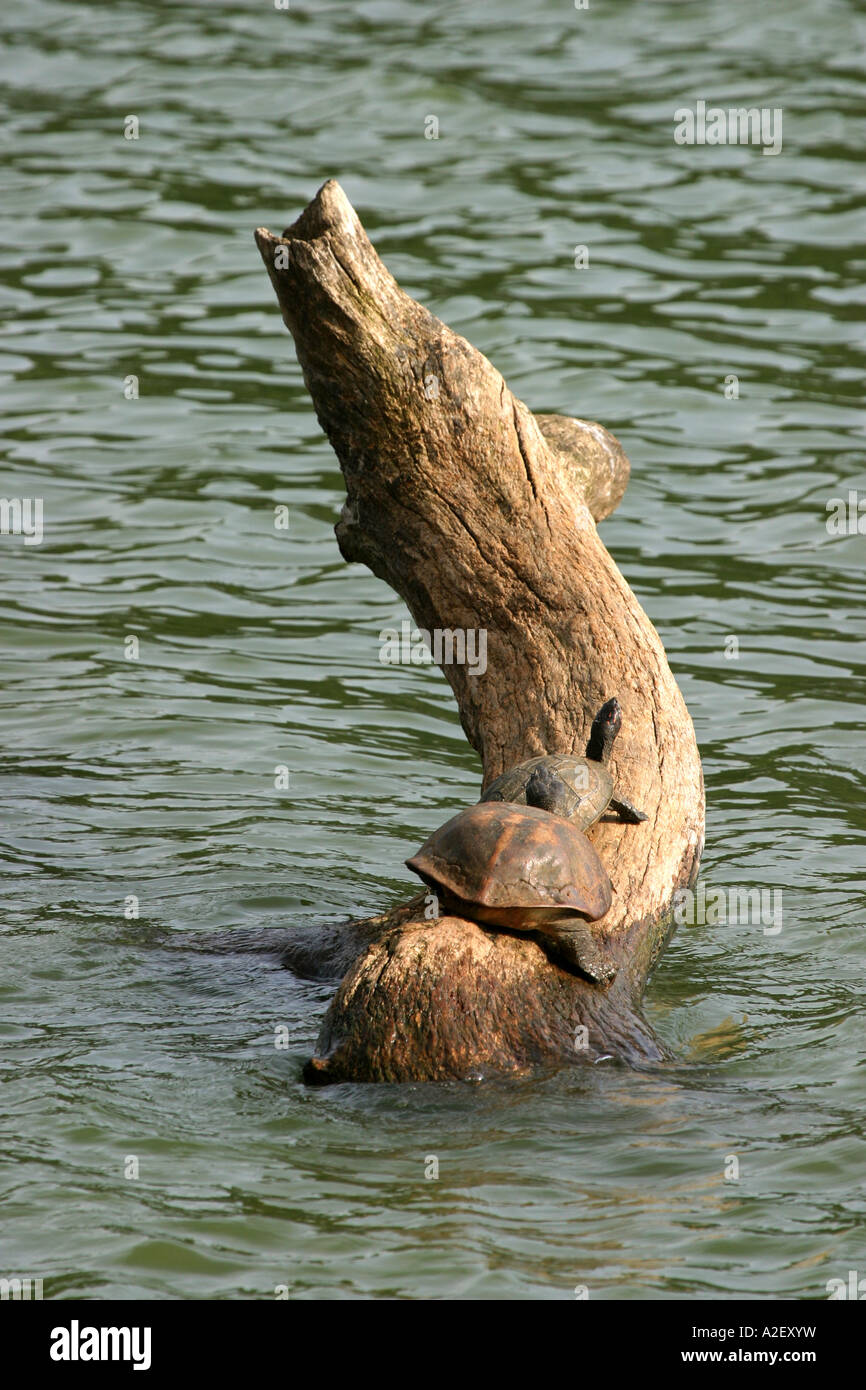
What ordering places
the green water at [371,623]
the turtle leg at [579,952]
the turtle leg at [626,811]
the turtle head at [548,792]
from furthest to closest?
the turtle leg at [626,811] < the turtle head at [548,792] < the turtle leg at [579,952] < the green water at [371,623]

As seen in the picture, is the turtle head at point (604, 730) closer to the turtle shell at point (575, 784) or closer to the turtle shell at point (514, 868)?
the turtle shell at point (575, 784)

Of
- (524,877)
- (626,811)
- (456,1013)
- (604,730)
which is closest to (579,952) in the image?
(524,877)

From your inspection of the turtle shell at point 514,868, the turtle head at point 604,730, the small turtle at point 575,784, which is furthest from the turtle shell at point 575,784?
the turtle shell at point 514,868

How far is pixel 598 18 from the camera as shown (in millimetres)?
18188

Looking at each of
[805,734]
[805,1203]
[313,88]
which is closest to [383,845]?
[805,734]

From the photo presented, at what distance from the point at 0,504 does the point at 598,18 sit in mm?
10373

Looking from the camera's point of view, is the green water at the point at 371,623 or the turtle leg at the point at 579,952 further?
the turtle leg at the point at 579,952

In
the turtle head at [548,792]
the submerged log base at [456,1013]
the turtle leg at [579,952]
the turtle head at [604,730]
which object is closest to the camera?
the submerged log base at [456,1013]

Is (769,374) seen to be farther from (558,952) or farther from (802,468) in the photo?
(558,952)

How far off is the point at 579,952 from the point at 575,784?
637 millimetres

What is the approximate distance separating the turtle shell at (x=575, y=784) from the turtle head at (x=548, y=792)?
0.02 m

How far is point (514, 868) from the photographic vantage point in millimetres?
5000

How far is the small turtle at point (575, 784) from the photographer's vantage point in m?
5.48

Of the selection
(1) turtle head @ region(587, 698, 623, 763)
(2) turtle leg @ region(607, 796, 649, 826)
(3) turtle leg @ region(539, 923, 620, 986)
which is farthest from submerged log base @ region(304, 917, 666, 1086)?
(1) turtle head @ region(587, 698, 623, 763)
